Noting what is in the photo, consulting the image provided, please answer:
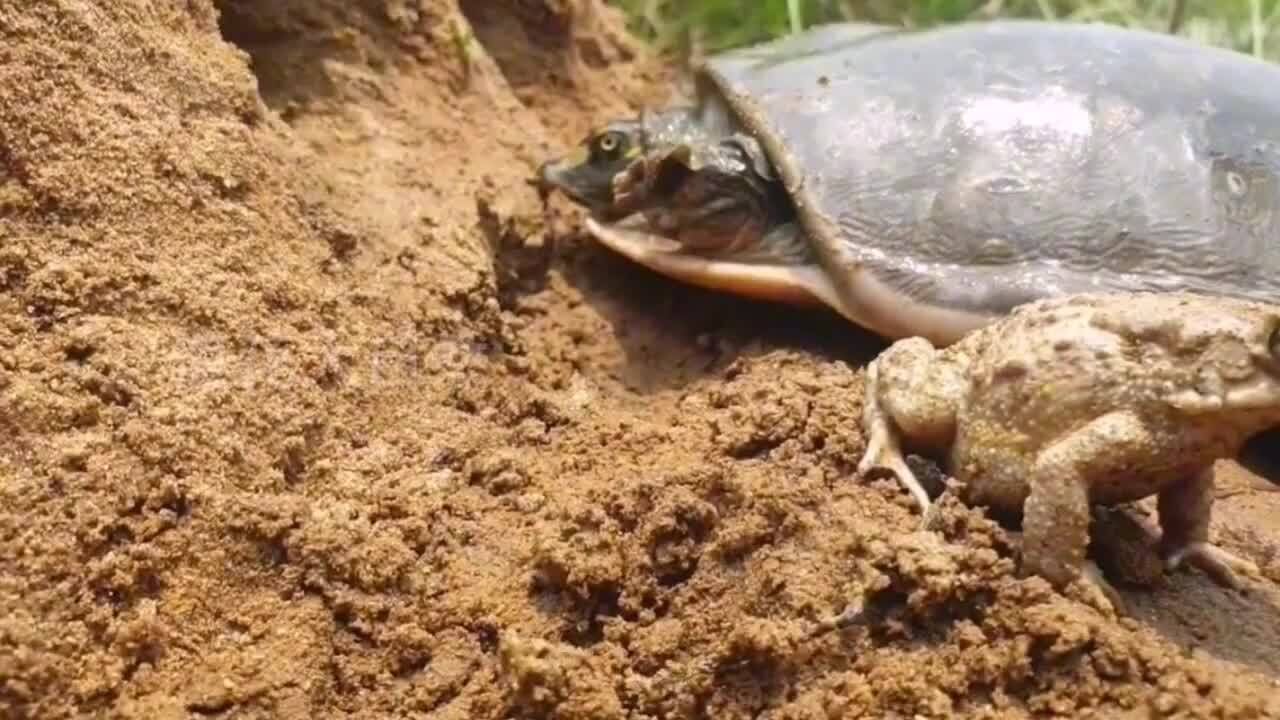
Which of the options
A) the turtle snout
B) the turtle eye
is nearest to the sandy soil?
the turtle snout

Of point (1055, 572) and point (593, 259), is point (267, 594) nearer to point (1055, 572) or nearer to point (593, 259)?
point (1055, 572)

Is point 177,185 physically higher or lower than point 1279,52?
higher

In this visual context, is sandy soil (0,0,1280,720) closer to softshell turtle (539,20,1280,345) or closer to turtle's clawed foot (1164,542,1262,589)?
turtle's clawed foot (1164,542,1262,589)

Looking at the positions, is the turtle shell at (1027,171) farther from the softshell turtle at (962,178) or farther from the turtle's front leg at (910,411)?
the turtle's front leg at (910,411)

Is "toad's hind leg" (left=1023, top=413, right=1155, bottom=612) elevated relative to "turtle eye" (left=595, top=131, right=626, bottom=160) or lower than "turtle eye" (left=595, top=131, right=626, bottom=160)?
lower

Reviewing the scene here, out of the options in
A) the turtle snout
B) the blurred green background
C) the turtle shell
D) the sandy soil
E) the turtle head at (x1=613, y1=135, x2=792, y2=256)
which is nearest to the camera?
the sandy soil

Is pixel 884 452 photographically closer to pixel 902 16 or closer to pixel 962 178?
pixel 962 178

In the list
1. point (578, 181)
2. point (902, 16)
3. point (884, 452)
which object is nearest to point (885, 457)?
point (884, 452)

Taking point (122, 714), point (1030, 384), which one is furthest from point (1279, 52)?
point (122, 714)
